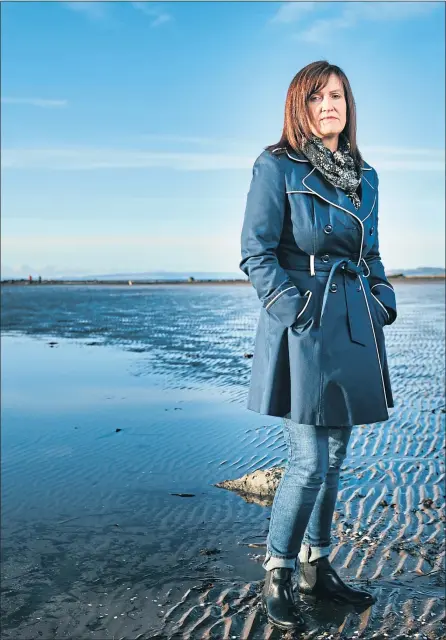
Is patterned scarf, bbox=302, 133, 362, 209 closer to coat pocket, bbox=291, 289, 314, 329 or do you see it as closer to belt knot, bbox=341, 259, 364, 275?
belt knot, bbox=341, 259, 364, 275

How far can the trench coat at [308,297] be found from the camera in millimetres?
3229

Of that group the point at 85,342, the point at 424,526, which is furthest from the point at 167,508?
the point at 85,342

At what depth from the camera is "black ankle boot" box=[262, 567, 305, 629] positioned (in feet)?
11.0

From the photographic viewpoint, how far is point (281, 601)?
3.42 m

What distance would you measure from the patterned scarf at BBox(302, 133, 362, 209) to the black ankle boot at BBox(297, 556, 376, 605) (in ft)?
5.76

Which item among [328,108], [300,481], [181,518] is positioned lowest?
[181,518]

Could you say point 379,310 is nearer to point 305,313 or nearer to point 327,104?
point 305,313

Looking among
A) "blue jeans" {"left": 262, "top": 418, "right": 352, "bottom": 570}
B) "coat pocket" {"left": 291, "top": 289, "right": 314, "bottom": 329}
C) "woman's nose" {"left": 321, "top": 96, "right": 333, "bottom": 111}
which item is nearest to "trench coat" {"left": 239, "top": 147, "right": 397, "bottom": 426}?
"coat pocket" {"left": 291, "top": 289, "right": 314, "bottom": 329}

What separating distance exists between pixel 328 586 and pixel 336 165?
6.62 ft

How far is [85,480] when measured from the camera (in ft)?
19.4

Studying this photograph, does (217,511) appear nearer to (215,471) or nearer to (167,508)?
(167,508)

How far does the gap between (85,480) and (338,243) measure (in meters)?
3.46

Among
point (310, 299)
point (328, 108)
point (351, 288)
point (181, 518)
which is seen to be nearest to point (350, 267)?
point (351, 288)

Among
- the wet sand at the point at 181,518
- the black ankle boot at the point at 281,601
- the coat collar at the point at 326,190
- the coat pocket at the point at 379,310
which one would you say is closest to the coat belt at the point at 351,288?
the coat pocket at the point at 379,310
